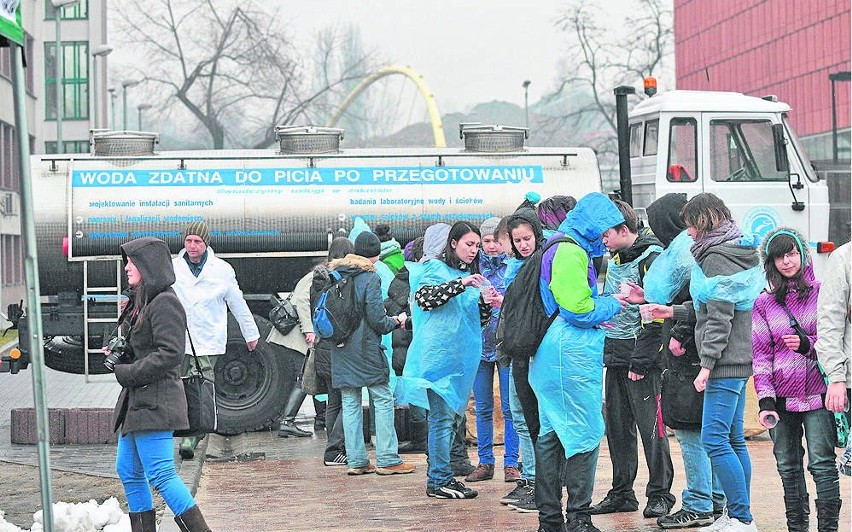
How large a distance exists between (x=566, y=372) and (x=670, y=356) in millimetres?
718

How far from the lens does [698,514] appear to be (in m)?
8.18

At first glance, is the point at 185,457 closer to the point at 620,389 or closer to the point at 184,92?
the point at 620,389

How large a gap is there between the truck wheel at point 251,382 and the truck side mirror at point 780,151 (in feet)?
17.2

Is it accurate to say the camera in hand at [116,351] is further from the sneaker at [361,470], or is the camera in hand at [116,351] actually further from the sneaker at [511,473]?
the sneaker at [361,470]

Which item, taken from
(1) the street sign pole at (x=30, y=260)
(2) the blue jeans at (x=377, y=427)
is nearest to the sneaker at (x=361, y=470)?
(2) the blue jeans at (x=377, y=427)

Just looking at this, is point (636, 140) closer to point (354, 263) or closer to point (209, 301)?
point (354, 263)

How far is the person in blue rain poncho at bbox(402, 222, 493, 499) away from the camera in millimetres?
9352

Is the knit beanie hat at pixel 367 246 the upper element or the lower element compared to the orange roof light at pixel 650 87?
lower

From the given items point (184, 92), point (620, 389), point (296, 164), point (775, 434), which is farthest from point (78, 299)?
point (184, 92)

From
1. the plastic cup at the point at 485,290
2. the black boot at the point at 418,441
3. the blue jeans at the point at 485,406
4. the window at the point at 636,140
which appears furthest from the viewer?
the window at the point at 636,140

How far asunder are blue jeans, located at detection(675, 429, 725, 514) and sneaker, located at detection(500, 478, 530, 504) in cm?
121

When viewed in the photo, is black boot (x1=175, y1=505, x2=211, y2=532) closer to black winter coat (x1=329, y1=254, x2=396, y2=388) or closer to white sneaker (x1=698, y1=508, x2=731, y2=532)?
white sneaker (x1=698, y1=508, x2=731, y2=532)

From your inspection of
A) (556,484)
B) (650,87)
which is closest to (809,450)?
(556,484)

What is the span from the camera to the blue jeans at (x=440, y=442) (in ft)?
30.9
